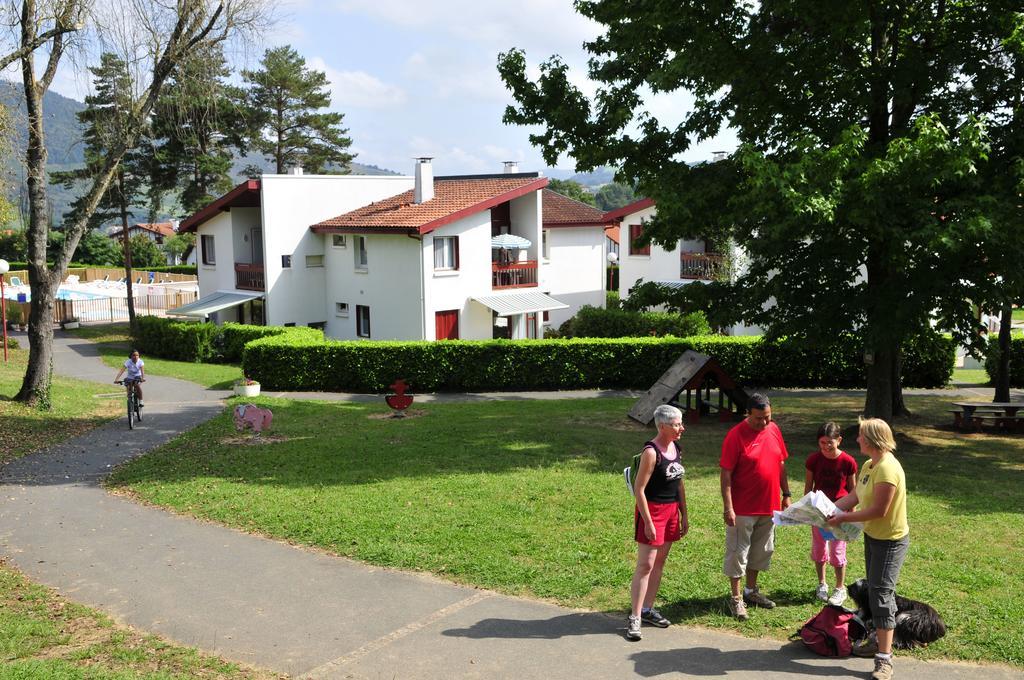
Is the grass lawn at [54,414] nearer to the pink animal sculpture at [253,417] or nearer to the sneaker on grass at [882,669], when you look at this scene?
the pink animal sculpture at [253,417]

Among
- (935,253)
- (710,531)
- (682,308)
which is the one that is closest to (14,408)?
(682,308)

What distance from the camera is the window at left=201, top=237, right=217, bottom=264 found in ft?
131

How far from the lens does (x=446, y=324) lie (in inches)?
1325

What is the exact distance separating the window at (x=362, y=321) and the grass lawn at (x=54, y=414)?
10.6 m

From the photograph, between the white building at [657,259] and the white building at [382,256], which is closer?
the white building at [382,256]

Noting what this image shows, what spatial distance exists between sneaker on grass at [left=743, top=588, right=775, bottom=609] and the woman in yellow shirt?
1206 millimetres

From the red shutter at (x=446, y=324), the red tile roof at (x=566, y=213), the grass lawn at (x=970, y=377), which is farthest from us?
the red tile roof at (x=566, y=213)

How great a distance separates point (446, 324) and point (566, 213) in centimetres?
1163

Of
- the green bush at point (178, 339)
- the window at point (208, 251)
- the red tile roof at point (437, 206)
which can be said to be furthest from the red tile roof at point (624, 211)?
the green bush at point (178, 339)

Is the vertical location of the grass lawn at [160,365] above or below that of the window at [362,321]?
below

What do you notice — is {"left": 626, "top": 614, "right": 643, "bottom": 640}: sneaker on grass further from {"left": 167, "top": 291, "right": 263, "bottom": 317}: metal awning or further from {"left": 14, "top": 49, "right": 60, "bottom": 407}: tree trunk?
{"left": 167, "top": 291, "right": 263, "bottom": 317}: metal awning

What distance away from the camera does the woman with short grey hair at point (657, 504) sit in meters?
7.21

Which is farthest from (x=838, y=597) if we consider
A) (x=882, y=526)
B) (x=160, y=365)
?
(x=160, y=365)

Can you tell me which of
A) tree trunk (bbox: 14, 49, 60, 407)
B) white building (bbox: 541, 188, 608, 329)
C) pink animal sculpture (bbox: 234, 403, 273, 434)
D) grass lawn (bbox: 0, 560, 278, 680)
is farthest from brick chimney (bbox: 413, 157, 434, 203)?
grass lawn (bbox: 0, 560, 278, 680)
